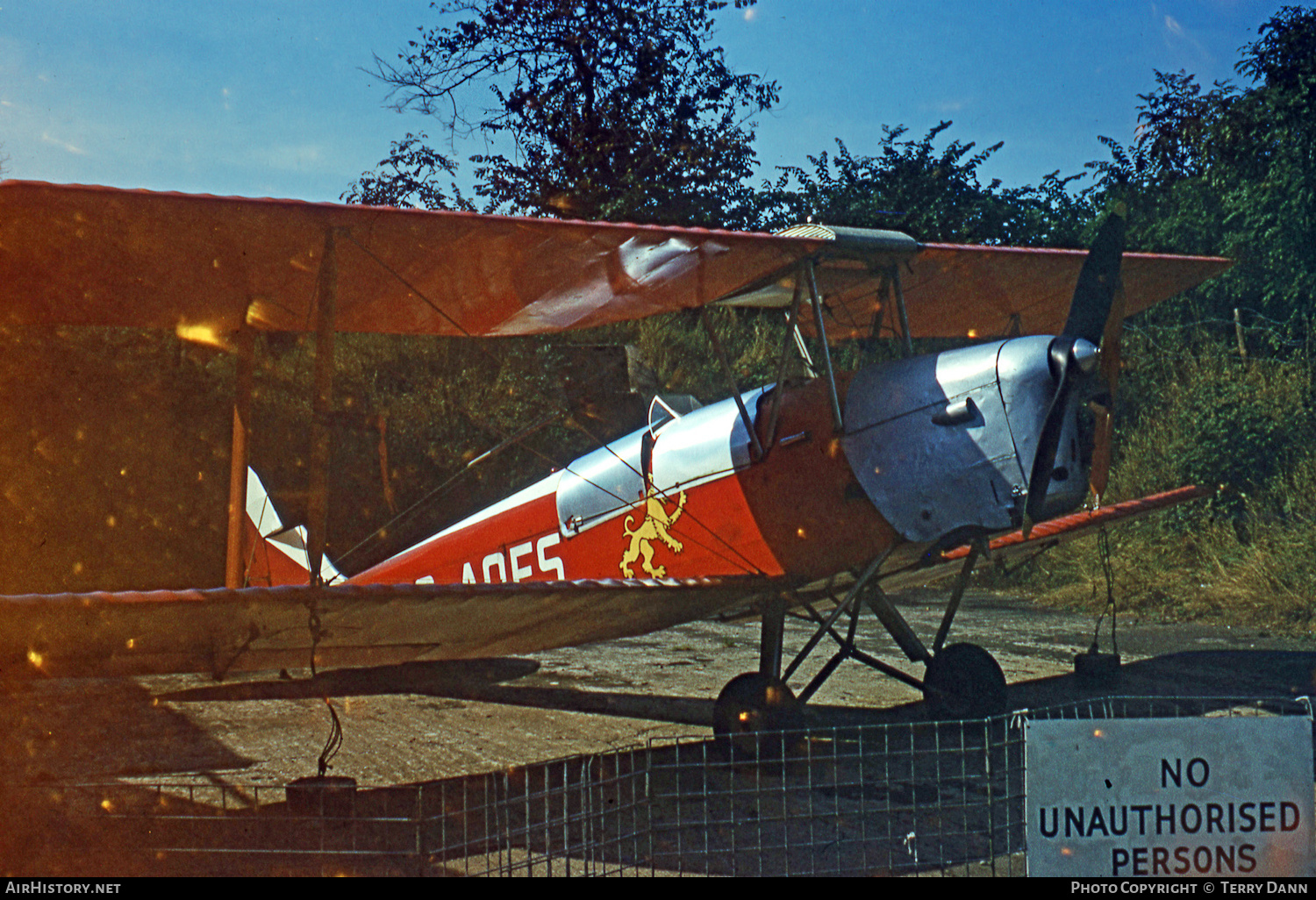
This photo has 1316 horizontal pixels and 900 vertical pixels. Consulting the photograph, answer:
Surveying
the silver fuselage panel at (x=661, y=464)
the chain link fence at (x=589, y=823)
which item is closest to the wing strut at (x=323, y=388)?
the chain link fence at (x=589, y=823)

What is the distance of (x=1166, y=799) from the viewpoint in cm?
208

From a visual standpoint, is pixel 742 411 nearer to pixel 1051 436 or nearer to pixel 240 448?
pixel 1051 436

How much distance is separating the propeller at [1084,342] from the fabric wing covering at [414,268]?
2.84 ft

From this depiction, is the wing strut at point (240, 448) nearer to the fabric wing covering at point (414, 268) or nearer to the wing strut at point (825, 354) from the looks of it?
the fabric wing covering at point (414, 268)

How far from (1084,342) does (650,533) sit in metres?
2.26

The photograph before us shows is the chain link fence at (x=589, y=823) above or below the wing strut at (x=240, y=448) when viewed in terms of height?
below

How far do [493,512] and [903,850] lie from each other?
11.0ft

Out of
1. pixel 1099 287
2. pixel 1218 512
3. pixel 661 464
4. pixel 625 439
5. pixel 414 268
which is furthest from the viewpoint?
pixel 1218 512

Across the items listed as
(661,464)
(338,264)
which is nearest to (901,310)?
(661,464)

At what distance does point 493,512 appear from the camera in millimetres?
5688

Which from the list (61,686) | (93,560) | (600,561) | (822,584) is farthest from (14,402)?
(822,584)

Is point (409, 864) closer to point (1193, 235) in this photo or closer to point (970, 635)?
point (970, 635)

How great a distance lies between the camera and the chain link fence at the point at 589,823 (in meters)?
2.65

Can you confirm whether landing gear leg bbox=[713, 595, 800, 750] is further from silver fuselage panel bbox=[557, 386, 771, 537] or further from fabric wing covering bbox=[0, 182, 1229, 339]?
fabric wing covering bbox=[0, 182, 1229, 339]
